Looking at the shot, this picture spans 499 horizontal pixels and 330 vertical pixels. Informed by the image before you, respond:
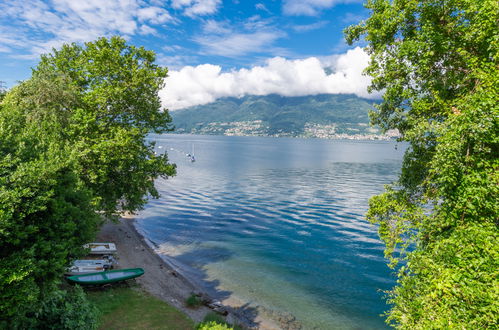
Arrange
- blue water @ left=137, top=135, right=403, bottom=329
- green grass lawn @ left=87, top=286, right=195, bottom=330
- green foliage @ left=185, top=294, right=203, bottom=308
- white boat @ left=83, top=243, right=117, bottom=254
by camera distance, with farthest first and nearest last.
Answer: white boat @ left=83, top=243, right=117, bottom=254 → blue water @ left=137, top=135, right=403, bottom=329 → green foliage @ left=185, top=294, right=203, bottom=308 → green grass lawn @ left=87, top=286, right=195, bottom=330

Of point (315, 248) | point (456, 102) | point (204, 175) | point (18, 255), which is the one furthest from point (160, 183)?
point (456, 102)

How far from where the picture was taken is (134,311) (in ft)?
73.8

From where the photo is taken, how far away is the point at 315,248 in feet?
134

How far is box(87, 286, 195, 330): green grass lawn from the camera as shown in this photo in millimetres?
20594

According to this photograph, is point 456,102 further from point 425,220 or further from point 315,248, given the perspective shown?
point 315,248

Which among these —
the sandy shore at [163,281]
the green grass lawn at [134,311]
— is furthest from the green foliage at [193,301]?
the green grass lawn at [134,311]

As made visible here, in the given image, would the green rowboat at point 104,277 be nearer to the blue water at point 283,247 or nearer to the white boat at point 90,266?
the white boat at point 90,266

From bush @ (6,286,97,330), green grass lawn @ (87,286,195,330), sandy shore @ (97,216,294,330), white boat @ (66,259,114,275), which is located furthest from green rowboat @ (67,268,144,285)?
bush @ (6,286,97,330)

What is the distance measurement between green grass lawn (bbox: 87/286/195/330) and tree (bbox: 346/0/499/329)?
17.1 metres

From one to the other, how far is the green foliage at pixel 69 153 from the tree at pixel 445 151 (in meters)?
15.7

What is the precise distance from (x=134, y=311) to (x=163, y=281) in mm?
8023

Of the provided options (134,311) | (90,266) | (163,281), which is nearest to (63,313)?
(134,311)

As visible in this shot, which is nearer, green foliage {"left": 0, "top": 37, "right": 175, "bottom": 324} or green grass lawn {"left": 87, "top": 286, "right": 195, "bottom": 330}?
green foliage {"left": 0, "top": 37, "right": 175, "bottom": 324}

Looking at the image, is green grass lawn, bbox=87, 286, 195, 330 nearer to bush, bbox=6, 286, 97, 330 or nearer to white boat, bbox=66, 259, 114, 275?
white boat, bbox=66, 259, 114, 275
